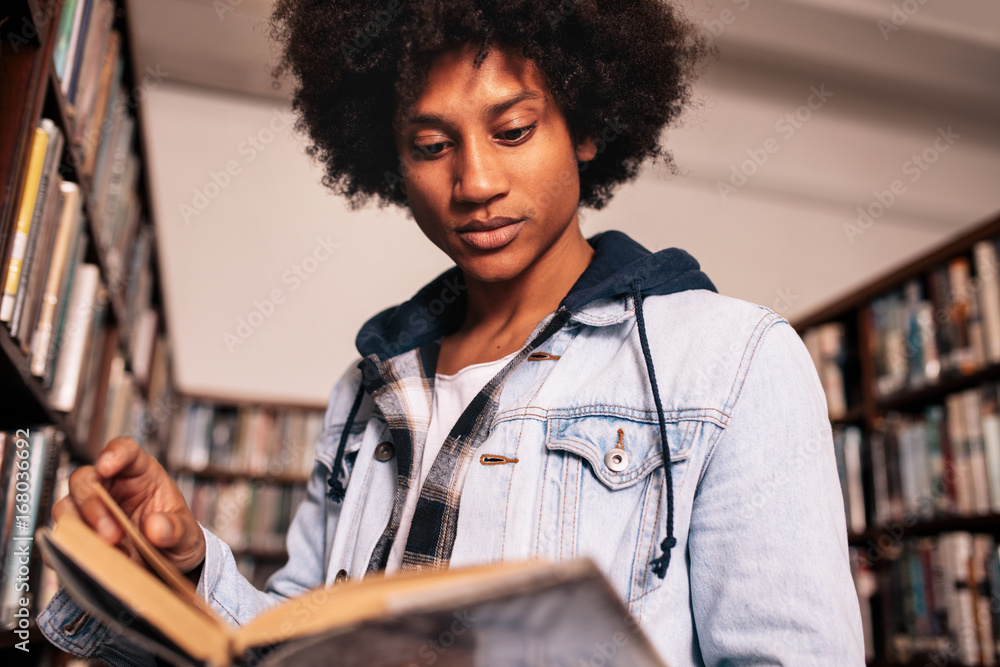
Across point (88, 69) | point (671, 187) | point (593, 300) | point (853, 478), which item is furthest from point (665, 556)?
point (671, 187)

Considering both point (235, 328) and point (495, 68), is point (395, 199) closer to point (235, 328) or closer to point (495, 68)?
point (495, 68)

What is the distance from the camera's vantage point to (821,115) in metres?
4.06

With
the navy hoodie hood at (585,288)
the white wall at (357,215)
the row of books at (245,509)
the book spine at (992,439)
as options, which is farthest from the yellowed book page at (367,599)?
the row of books at (245,509)

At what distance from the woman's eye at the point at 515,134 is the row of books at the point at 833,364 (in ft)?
7.13

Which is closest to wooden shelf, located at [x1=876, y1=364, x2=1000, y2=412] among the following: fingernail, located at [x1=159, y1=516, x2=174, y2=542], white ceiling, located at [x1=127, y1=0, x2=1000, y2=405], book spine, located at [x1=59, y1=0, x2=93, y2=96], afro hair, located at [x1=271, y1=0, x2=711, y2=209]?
white ceiling, located at [x1=127, y1=0, x2=1000, y2=405]

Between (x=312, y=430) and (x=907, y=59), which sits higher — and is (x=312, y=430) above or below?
below

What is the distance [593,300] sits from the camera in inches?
35.2

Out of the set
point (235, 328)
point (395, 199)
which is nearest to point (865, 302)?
point (395, 199)

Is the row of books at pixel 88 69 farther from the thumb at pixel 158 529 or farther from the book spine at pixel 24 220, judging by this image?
the thumb at pixel 158 529

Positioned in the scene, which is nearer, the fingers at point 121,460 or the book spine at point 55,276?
the fingers at point 121,460

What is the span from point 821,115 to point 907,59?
53 cm

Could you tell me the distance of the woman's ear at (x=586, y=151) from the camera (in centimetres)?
110

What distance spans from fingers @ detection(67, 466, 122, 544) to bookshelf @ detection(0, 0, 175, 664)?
0.52 meters

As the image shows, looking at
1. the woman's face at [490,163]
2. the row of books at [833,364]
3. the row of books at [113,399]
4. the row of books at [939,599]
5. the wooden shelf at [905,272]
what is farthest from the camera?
the row of books at [833,364]
